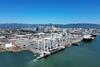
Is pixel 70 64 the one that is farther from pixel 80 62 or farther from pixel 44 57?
pixel 44 57

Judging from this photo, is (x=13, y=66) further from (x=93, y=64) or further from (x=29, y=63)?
(x=93, y=64)

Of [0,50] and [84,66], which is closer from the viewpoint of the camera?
[84,66]

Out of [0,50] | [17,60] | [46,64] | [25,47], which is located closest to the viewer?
[46,64]

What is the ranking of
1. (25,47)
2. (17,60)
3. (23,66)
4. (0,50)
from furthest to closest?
(25,47), (0,50), (17,60), (23,66)

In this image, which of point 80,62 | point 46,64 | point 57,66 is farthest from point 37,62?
point 80,62

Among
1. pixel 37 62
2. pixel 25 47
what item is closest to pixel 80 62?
pixel 37 62

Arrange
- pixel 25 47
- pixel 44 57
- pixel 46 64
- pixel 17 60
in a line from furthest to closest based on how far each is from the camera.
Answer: pixel 25 47 → pixel 44 57 → pixel 17 60 → pixel 46 64

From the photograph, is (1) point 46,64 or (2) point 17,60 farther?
(2) point 17,60

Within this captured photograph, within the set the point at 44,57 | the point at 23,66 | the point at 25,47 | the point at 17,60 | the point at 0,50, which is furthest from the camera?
the point at 25,47

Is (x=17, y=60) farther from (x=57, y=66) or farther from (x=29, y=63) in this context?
(x=57, y=66)
